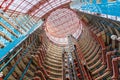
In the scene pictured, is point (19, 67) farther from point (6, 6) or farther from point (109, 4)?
point (6, 6)

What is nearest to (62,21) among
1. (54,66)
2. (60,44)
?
(60,44)

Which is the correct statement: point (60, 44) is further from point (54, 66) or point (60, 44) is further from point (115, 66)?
point (115, 66)

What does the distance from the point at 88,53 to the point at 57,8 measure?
2362 cm

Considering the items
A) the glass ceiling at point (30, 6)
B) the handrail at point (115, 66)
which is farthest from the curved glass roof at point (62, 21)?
the handrail at point (115, 66)

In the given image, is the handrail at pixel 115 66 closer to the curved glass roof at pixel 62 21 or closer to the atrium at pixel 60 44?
the atrium at pixel 60 44

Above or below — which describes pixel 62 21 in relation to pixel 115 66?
below

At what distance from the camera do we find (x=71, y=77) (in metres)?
10.2

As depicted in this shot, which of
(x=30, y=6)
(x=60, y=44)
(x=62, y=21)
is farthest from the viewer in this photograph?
(x=62, y=21)

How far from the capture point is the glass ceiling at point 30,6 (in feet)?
83.5

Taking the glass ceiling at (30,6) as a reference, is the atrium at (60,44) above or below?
below

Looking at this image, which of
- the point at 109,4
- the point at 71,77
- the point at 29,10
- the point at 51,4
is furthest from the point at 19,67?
the point at 51,4

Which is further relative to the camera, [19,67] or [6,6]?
[6,6]

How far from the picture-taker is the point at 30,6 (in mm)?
34250

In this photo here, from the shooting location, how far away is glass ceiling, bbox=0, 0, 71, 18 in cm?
2545
